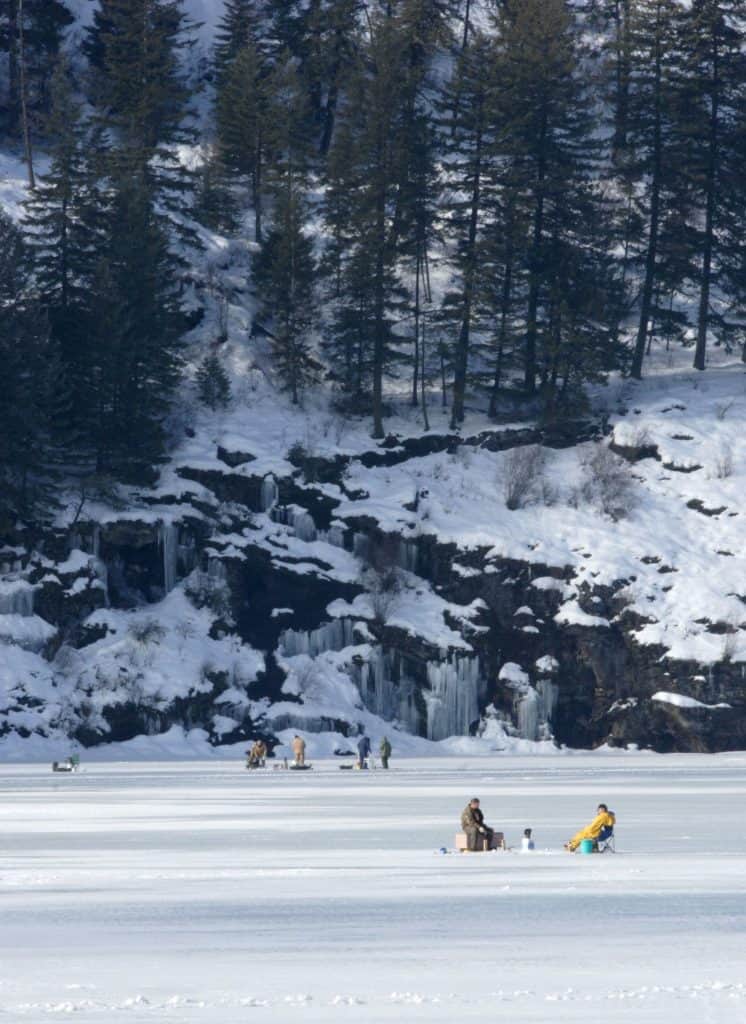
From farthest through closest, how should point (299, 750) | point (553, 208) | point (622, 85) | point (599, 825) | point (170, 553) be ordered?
point (622, 85) → point (553, 208) → point (170, 553) → point (299, 750) → point (599, 825)

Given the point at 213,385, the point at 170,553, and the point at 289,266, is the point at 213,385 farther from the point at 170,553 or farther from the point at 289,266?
the point at 170,553

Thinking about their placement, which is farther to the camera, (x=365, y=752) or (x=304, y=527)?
(x=304, y=527)

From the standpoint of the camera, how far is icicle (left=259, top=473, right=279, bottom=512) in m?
55.5

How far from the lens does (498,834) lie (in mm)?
22875

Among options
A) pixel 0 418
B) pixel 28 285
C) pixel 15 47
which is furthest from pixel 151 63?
pixel 0 418

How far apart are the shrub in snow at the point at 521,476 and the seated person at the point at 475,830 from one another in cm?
3446

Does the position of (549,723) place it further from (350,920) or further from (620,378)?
(350,920)

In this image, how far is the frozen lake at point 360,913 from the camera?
12086 millimetres

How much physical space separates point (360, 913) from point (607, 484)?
41558mm

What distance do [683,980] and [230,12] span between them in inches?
2842

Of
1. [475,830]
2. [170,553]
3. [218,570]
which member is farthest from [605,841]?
[170,553]

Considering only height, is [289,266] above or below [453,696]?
above

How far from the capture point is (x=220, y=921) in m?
15.9

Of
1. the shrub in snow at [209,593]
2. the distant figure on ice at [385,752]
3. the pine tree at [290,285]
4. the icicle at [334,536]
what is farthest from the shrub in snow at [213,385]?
the distant figure on ice at [385,752]
